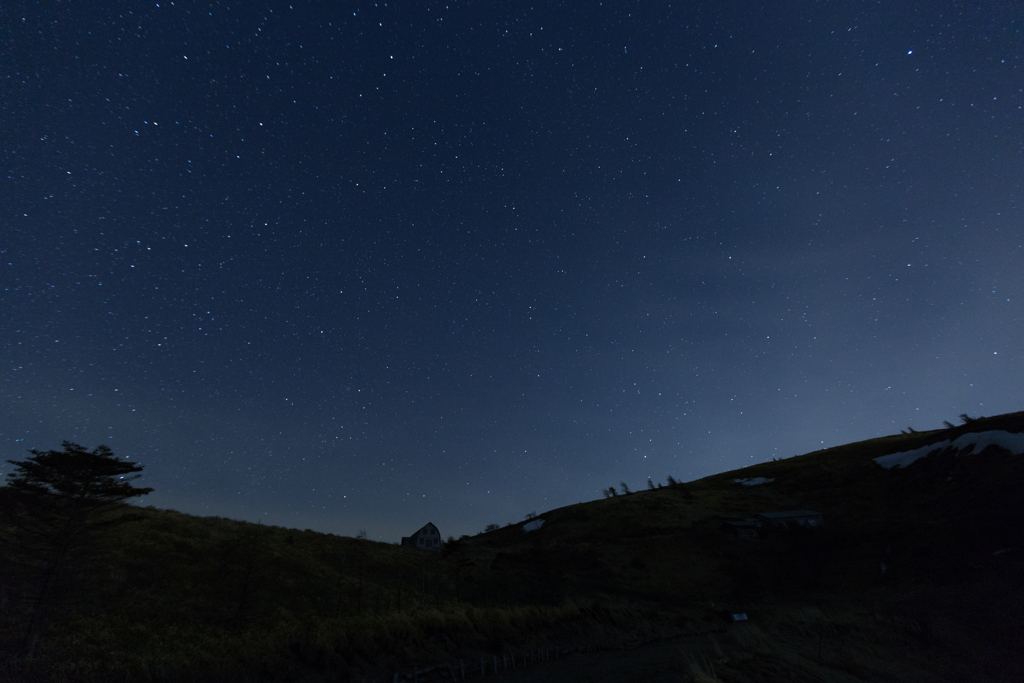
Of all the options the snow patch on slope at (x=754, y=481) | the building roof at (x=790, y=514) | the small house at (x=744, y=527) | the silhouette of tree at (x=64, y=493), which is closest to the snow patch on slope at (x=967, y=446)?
the snow patch on slope at (x=754, y=481)

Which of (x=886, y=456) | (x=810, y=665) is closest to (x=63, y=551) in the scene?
(x=810, y=665)

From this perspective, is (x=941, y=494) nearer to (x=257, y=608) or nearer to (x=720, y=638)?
(x=720, y=638)

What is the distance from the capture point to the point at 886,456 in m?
78.1

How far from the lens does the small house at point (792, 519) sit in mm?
61562

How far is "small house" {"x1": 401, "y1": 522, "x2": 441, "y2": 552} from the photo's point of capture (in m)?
81.7

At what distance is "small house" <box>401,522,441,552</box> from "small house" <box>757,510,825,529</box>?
49.9 metres

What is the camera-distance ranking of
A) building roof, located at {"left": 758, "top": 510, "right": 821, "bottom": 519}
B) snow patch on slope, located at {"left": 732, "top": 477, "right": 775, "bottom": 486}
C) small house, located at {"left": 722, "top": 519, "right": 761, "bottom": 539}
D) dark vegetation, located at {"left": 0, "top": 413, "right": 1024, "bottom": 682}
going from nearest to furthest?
dark vegetation, located at {"left": 0, "top": 413, "right": 1024, "bottom": 682} < small house, located at {"left": 722, "top": 519, "right": 761, "bottom": 539} < building roof, located at {"left": 758, "top": 510, "right": 821, "bottom": 519} < snow patch on slope, located at {"left": 732, "top": 477, "right": 775, "bottom": 486}

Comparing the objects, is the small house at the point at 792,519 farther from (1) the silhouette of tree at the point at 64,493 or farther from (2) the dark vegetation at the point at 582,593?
(1) the silhouette of tree at the point at 64,493

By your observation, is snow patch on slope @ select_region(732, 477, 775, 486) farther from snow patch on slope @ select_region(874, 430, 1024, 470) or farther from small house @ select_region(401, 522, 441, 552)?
small house @ select_region(401, 522, 441, 552)

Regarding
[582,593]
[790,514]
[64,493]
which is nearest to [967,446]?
[790,514]

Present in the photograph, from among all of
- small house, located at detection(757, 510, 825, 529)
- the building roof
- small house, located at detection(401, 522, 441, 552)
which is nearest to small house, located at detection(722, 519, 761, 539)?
small house, located at detection(757, 510, 825, 529)

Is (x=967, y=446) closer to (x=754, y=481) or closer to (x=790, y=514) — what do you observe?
(x=790, y=514)

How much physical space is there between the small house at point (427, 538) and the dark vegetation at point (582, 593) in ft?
57.0

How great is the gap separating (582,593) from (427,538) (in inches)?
1728
